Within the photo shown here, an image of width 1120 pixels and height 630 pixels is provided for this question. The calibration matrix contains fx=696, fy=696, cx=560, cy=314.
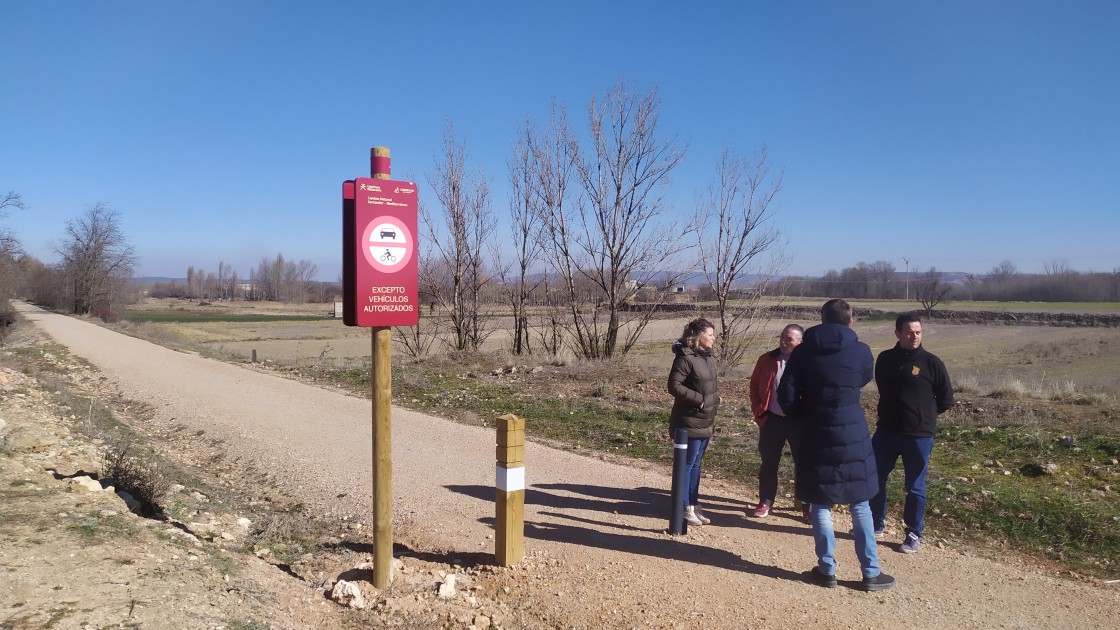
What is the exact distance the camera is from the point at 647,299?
20.6 m

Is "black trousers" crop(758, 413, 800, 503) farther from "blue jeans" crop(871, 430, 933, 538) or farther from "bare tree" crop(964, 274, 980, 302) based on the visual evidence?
"bare tree" crop(964, 274, 980, 302)

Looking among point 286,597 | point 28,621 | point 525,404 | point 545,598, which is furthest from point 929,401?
point 525,404

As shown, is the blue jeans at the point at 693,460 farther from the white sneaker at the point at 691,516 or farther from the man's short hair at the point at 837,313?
the man's short hair at the point at 837,313

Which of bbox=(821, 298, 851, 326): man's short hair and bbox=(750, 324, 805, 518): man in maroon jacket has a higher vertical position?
bbox=(821, 298, 851, 326): man's short hair

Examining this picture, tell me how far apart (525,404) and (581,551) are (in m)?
6.99

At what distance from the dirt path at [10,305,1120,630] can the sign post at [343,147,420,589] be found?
104 cm

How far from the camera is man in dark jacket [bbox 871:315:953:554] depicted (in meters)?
5.45

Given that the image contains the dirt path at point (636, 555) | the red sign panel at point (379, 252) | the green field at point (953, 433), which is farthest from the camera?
the green field at point (953, 433)

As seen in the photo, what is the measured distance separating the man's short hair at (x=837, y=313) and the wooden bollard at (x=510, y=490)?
7.46 feet

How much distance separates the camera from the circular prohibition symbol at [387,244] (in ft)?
14.3

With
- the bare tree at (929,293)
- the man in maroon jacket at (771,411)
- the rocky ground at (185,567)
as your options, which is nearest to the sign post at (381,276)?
the rocky ground at (185,567)

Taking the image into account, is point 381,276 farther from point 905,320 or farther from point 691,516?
point 905,320

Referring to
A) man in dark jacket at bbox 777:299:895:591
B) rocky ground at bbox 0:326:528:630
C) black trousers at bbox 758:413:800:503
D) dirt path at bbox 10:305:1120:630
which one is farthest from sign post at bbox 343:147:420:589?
black trousers at bbox 758:413:800:503

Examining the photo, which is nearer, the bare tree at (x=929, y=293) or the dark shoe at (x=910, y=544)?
the dark shoe at (x=910, y=544)
